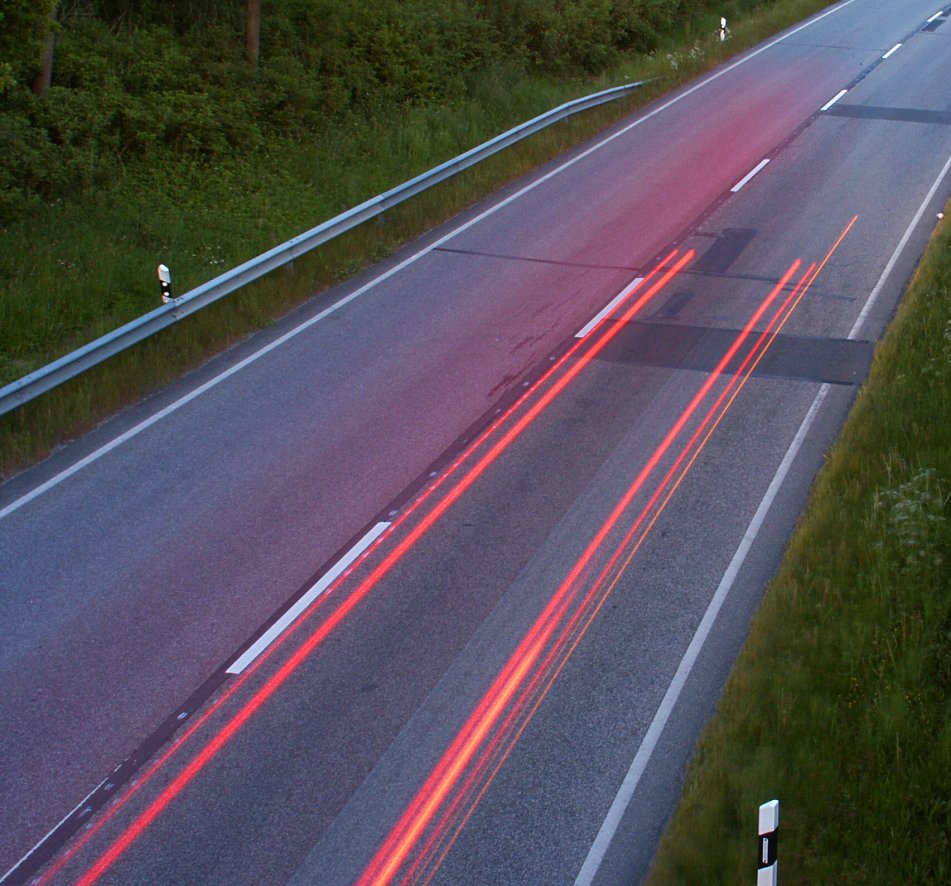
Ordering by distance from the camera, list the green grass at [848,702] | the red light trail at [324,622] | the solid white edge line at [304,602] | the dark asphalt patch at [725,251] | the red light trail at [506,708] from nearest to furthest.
→ the green grass at [848,702]
the red light trail at [506,708]
the red light trail at [324,622]
the solid white edge line at [304,602]
the dark asphalt patch at [725,251]

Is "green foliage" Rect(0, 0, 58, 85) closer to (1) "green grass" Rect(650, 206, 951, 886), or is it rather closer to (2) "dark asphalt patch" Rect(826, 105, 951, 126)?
(1) "green grass" Rect(650, 206, 951, 886)

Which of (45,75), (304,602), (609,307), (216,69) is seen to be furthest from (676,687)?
(216,69)

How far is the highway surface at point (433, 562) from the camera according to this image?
682 centimetres

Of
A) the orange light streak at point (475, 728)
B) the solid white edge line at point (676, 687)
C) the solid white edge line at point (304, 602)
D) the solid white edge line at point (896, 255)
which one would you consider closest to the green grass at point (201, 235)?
the solid white edge line at point (304, 602)

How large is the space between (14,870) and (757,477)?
696cm

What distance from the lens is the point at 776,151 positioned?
22016 millimetres

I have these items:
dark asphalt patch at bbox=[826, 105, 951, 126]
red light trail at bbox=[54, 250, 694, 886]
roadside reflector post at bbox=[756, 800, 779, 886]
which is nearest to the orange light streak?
red light trail at bbox=[54, 250, 694, 886]

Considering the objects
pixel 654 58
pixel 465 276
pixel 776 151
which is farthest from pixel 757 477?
pixel 654 58

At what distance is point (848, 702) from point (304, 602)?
4010mm

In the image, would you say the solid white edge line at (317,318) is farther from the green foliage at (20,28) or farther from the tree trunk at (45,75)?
the tree trunk at (45,75)

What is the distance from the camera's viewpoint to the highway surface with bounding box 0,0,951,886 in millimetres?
6816

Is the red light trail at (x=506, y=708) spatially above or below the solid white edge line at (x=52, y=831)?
above

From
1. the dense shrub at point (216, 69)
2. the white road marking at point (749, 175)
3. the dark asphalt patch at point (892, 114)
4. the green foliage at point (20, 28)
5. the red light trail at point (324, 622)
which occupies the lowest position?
the red light trail at point (324, 622)

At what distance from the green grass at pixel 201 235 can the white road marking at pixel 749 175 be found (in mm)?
3978
